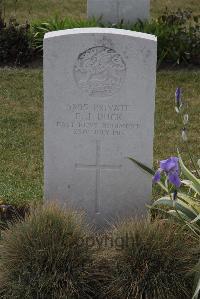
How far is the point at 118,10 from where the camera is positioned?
441 inches

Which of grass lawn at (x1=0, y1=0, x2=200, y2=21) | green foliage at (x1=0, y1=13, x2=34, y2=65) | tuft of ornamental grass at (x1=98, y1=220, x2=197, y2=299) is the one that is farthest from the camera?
grass lawn at (x1=0, y1=0, x2=200, y2=21)

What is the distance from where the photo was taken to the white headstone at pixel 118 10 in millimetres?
11148

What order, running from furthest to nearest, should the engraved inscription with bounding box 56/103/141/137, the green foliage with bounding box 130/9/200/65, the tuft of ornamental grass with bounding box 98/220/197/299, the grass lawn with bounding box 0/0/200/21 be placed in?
the grass lawn with bounding box 0/0/200/21
the green foliage with bounding box 130/9/200/65
the engraved inscription with bounding box 56/103/141/137
the tuft of ornamental grass with bounding box 98/220/197/299

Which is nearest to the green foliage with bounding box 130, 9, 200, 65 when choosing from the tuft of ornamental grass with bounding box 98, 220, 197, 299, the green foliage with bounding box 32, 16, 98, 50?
the green foliage with bounding box 32, 16, 98, 50

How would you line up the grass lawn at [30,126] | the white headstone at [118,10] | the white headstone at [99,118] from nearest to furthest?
the white headstone at [99,118], the grass lawn at [30,126], the white headstone at [118,10]

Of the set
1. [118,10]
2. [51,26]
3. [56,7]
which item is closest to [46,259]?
[51,26]

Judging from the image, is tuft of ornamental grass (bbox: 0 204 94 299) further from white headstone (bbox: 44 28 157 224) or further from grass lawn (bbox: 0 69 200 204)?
grass lawn (bbox: 0 69 200 204)

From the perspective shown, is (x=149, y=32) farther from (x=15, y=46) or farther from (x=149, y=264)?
(x=149, y=264)

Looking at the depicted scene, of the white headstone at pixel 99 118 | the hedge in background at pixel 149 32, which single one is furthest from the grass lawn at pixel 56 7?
the white headstone at pixel 99 118

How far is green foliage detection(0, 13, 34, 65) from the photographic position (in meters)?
10.6

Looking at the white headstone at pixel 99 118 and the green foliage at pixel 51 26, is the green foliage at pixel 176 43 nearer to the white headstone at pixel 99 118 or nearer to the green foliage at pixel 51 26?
the green foliage at pixel 51 26

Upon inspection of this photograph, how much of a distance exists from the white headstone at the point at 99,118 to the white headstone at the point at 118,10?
590cm

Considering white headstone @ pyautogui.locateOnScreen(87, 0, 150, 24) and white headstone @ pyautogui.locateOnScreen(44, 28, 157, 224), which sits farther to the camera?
white headstone @ pyautogui.locateOnScreen(87, 0, 150, 24)

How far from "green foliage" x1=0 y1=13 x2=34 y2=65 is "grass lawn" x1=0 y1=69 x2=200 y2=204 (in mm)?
383
